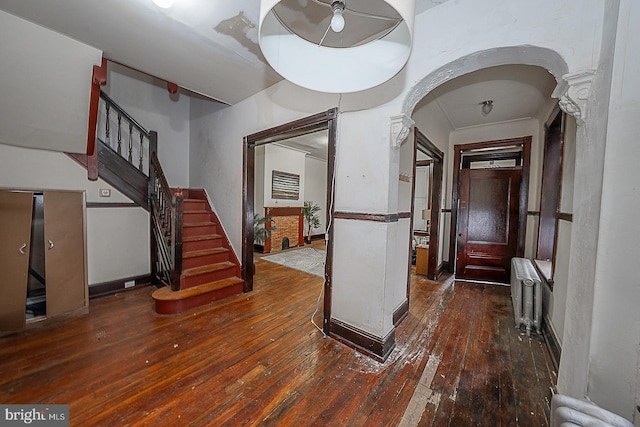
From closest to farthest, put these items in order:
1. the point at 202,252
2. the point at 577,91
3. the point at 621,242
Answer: the point at 621,242
the point at 577,91
the point at 202,252

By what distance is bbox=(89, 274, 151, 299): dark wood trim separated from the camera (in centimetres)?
298

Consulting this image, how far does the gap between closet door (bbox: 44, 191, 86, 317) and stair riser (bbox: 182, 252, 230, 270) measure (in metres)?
0.99

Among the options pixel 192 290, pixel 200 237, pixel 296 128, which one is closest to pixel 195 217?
pixel 200 237

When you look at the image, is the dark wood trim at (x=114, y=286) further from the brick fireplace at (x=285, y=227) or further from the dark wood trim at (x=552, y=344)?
the dark wood trim at (x=552, y=344)

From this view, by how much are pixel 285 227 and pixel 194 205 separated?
277cm

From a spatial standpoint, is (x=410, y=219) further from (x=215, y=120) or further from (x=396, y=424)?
(x=215, y=120)

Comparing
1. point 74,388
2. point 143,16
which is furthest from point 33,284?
point 143,16

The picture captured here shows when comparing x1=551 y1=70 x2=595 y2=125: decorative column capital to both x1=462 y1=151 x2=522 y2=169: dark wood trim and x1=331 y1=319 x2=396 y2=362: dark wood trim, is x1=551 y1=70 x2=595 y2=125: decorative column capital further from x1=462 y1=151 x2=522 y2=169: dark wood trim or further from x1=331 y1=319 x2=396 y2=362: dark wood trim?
x1=462 y1=151 x2=522 y2=169: dark wood trim

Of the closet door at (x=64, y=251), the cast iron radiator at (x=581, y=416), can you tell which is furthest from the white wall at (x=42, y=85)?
the cast iron radiator at (x=581, y=416)

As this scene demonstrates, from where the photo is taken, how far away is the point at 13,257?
7.20ft

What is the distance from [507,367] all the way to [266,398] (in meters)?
1.88

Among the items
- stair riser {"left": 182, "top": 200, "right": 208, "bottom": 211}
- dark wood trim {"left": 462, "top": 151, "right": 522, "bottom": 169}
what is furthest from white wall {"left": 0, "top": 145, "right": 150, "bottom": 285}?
dark wood trim {"left": 462, "top": 151, "right": 522, "bottom": 169}

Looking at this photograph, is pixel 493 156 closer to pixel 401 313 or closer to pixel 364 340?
pixel 401 313

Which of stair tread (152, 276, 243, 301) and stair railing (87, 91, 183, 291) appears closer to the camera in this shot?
stair tread (152, 276, 243, 301)
